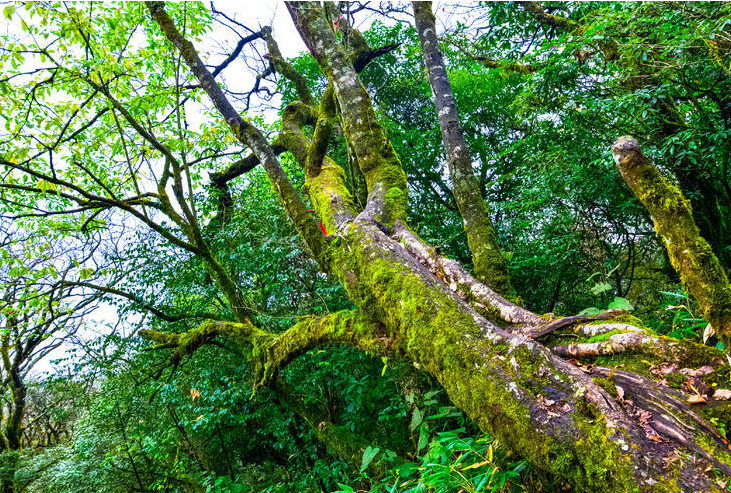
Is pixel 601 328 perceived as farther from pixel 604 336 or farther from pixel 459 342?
pixel 459 342

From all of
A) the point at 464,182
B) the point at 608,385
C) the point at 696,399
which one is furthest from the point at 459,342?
the point at 464,182

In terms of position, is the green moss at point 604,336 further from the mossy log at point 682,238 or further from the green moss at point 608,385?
the mossy log at point 682,238

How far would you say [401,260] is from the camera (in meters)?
2.10

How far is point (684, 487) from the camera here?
104 centimetres

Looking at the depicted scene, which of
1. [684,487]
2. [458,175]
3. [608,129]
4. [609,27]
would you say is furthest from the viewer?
Result: [608,129]

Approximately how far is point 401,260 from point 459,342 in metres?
0.65

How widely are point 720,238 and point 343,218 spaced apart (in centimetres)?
441

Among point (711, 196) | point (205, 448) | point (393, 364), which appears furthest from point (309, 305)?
point (711, 196)

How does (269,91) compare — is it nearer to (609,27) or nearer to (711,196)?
(609,27)

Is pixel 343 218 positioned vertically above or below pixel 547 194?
above

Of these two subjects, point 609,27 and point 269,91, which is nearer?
point 609,27

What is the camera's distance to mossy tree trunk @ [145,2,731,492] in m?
1.17

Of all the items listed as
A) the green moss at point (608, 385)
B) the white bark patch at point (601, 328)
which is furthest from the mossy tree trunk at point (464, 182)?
the green moss at point (608, 385)

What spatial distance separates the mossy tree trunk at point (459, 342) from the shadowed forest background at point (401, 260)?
12 millimetres
